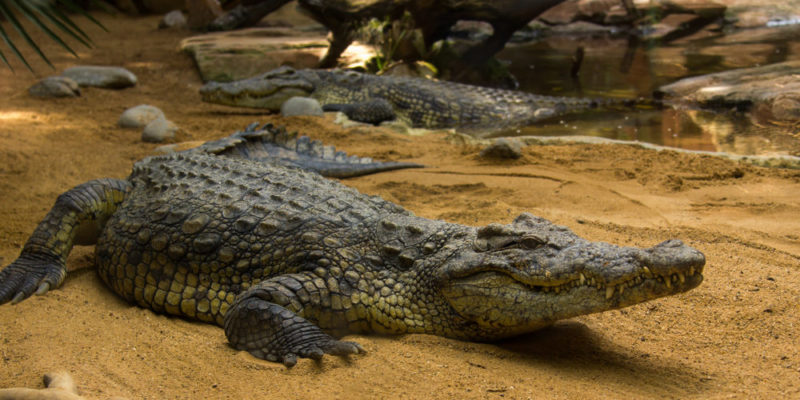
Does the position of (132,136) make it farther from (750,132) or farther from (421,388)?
(750,132)

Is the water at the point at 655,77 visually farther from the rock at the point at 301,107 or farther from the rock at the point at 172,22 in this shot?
the rock at the point at 172,22

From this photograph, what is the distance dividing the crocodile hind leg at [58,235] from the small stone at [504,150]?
3.68 m

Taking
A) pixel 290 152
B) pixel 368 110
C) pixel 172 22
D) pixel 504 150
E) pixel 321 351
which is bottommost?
pixel 368 110

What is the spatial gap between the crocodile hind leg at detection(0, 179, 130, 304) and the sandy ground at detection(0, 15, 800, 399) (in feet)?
0.49

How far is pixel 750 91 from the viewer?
9.15 metres

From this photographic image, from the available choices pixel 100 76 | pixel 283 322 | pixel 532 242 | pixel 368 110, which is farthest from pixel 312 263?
Answer: pixel 100 76

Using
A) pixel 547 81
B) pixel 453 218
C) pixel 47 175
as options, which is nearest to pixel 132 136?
pixel 47 175

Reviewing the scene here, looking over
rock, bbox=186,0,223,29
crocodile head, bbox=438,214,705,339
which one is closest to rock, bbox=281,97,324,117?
crocodile head, bbox=438,214,705,339

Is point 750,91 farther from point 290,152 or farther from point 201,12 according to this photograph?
point 201,12

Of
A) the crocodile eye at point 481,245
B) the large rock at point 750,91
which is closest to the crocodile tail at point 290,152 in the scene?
the crocodile eye at point 481,245

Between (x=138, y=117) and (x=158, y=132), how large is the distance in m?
0.86

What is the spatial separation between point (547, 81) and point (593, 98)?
2.37 meters

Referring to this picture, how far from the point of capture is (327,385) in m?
2.68

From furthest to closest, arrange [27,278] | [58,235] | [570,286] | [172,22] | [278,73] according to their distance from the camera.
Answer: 1. [172,22]
2. [278,73]
3. [58,235]
4. [27,278]
5. [570,286]
